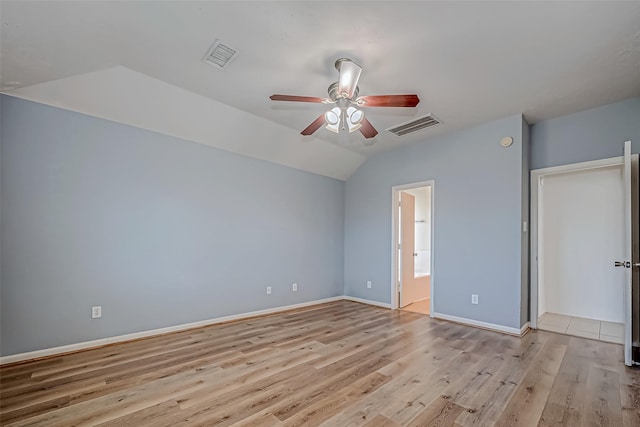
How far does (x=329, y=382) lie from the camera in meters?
2.37

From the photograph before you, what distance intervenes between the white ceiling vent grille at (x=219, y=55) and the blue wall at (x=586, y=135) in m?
4.01

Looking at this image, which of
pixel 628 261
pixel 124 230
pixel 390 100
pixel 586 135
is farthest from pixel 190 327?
pixel 586 135

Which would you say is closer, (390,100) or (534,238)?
(390,100)

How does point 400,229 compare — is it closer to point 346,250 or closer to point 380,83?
point 346,250

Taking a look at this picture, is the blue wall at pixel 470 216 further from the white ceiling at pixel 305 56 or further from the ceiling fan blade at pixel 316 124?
the ceiling fan blade at pixel 316 124

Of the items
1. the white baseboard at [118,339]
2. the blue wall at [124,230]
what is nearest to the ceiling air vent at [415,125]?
the blue wall at [124,230]

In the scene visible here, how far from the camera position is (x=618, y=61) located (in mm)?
2529

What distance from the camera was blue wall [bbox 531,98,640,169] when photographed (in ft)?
10.6

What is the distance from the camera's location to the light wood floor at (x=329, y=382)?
1920mm

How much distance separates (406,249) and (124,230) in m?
4.32

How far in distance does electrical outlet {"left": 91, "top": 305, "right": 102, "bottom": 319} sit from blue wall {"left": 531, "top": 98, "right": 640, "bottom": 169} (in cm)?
563

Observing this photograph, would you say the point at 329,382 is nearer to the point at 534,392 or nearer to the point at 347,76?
the point at 534,392

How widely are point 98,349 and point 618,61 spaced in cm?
573

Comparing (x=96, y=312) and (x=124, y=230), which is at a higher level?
(x=124, y=230)
